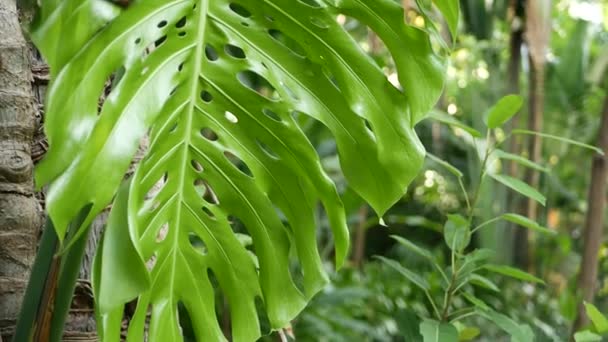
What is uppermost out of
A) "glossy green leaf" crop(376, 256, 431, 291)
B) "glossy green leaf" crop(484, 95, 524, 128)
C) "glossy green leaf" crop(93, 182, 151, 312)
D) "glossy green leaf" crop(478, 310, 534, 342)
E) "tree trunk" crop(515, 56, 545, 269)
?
"tree trunk" crop(515, 56, 545, 269)

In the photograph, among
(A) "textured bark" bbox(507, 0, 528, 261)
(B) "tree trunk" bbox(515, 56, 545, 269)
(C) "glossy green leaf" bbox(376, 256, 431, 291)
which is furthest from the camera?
(A) "textured bark" bbox(507, 0, 528, 261)

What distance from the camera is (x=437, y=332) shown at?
989 millimetres

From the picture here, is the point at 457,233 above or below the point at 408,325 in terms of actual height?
above

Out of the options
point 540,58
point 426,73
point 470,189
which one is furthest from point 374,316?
point 426,73

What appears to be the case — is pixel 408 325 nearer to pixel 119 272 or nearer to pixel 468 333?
pixel 468 333

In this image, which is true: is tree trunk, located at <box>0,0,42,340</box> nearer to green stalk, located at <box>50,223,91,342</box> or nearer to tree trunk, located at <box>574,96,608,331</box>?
green stalk, located at <box>50,223,91,342</box>

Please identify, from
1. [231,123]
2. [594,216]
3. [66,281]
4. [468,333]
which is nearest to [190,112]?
[231,123]

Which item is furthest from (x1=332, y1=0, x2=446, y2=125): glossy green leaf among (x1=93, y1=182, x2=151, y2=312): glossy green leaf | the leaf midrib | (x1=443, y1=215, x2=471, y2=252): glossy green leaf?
(x1=443, y1=215, x2=471, y2=252): glossy green leaf

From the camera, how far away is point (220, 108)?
78 cm

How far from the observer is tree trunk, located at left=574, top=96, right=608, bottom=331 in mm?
1947

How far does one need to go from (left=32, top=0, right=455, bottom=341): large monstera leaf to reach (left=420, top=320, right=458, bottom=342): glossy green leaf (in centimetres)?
25

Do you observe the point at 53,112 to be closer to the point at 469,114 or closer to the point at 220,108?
the point at 220,108

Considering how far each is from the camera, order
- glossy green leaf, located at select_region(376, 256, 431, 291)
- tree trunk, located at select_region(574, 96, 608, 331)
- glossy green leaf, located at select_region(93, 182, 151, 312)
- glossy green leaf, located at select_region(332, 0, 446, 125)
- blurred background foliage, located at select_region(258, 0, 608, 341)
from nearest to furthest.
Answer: glossy green leaf, located at select_region(93, 182, 151, 312)
glossy green leaf, located at select_region(332, 0, 446, 125)
glossy green leaf, located at select_region(376, 256, 431, 291)
tree trunk, located at select_region(574, 96, 608, 331)
blurred background foliage, located at select_region(258, 0, 608, 341)

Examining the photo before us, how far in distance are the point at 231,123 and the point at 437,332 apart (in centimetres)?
39
